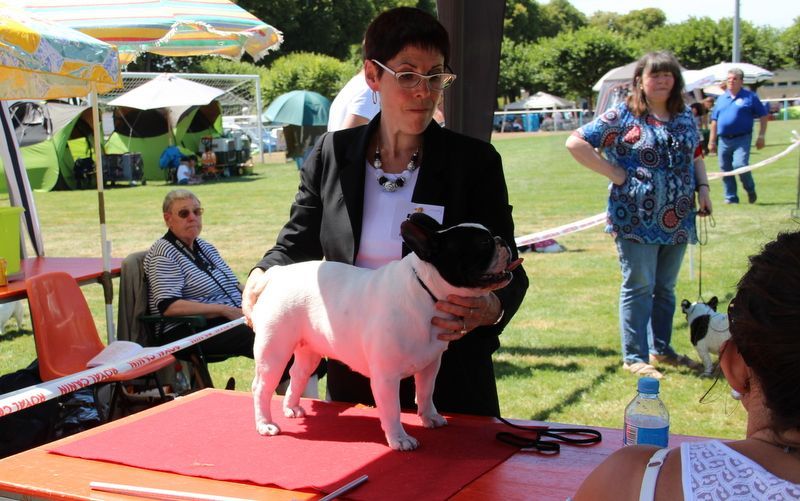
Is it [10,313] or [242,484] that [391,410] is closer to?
[242,484]

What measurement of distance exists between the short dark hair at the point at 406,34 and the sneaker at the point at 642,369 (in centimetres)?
403

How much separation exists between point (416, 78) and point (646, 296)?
3831 mm

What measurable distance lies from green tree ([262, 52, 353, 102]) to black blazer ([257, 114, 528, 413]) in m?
42.0

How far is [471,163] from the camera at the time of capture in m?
2.32

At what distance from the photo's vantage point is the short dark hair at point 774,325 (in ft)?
3.50

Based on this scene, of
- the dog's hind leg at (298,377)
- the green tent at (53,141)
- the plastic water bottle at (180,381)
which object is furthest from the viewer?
the green tent at (53,141)

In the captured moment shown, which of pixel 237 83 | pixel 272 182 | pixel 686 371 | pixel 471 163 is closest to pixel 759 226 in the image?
pixel 686 371

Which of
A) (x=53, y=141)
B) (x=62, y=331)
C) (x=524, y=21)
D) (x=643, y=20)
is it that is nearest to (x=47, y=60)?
(x=62, y=331)

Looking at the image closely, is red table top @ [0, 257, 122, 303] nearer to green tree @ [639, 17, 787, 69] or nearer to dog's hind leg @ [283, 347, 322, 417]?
dog's hind leg @ [283, 347, 322, 417]

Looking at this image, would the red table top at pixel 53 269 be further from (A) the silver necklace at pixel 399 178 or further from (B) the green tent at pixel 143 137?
(B) the green tent at pixel 143 137

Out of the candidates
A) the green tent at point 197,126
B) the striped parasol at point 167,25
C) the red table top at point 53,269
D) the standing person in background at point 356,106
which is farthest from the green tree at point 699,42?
the standing person in background at point 356,106

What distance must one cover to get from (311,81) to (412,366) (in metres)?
42.7

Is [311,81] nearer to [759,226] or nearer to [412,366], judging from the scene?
[759,226]

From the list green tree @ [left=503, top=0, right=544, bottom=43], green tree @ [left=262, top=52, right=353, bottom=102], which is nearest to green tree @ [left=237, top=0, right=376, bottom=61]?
green tree @ [left=262, top=52, right=353, bottom=102]
